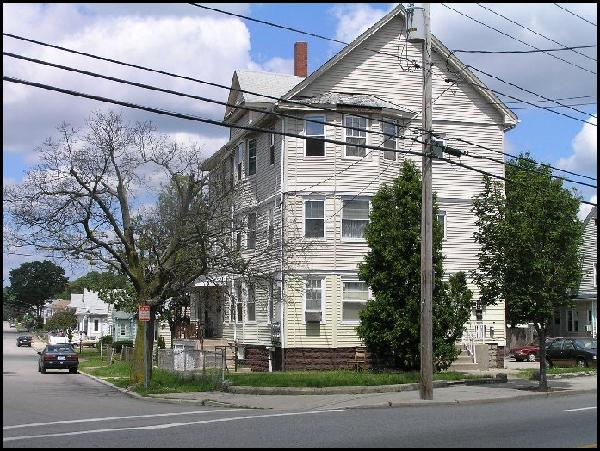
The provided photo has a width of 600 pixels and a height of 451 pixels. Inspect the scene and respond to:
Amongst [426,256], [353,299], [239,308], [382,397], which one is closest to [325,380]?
[382,397]

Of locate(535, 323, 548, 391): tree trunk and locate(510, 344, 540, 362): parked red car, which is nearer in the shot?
locate(535, 323, 548, 391): tree trunk

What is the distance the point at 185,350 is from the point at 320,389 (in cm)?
766

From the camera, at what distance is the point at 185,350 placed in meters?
29.6

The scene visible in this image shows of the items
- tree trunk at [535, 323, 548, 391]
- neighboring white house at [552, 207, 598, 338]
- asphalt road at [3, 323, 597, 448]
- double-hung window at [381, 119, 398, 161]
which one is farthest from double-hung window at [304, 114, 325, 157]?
neighboring white house at [552, 207, 598, 338]

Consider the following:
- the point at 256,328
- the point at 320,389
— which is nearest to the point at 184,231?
the point at 320,389

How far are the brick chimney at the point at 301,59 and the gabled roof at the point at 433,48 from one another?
6.21 metres

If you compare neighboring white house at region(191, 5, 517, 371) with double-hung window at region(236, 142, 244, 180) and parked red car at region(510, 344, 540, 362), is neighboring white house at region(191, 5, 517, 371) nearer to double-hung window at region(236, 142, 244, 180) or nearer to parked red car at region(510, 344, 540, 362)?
double-hung window at region(236, 142, 244, 180)

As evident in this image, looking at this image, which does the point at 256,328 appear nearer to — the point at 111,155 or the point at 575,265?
the point at 111,155

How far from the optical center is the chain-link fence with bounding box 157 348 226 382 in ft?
85.9

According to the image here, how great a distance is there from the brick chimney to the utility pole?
57.3ft

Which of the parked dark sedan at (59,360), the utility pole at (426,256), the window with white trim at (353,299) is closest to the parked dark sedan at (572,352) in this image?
the window with white trim at (353,299)

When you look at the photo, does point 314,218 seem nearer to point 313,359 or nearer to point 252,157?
point 313,359

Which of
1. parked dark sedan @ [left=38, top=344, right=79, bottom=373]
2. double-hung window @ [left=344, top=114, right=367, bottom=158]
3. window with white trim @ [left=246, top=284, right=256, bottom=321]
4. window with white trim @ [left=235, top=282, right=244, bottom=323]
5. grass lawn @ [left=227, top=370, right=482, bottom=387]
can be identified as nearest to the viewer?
grass lawn @ [left=227, top=370, right=482, bottom=387]

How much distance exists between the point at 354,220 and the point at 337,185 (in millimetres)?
1501
